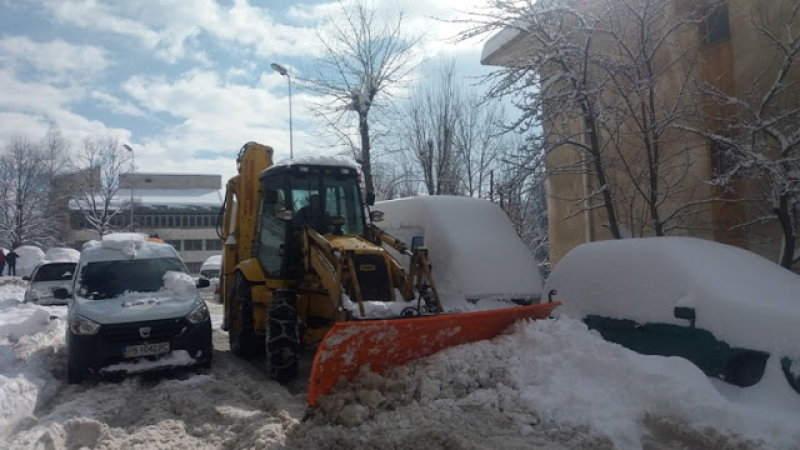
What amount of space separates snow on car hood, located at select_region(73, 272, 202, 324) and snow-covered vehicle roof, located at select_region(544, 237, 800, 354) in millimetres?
4995

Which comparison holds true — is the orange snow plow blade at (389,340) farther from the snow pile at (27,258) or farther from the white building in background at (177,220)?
the white building in background at (177,220)

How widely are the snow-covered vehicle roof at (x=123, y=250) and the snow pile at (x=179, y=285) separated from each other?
1.76 ft

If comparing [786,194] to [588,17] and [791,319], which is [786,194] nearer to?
[791,319]

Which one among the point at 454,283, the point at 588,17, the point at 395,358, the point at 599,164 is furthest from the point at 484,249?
the point at 588,17

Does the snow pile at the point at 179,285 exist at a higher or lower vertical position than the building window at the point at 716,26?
lower

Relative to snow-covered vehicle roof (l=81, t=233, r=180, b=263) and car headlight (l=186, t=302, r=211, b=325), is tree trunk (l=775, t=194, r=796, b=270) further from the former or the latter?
snow-covered vehicle roof (l=81, t=233, r=180, b=263)

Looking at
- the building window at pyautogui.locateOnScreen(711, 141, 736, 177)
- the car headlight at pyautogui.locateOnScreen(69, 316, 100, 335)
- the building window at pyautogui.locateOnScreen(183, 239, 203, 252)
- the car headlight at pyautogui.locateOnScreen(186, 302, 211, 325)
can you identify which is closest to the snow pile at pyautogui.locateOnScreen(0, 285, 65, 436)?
the car headlight at pyautogui.locateOnScreen(69, 316, 100, 335)

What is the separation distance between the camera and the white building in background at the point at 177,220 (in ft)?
178

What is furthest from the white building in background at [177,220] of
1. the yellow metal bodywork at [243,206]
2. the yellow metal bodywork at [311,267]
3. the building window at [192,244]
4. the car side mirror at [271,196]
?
the car side mirror at [271,196]

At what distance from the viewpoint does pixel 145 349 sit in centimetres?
739

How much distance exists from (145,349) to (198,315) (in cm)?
78

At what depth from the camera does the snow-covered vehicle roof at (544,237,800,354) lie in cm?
537

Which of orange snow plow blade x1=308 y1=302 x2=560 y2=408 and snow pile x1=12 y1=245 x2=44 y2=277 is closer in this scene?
orange snow plow blade x1=308 y1=302 x2=560 y2=408

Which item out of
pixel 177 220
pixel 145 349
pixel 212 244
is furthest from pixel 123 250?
pixel 212 244
